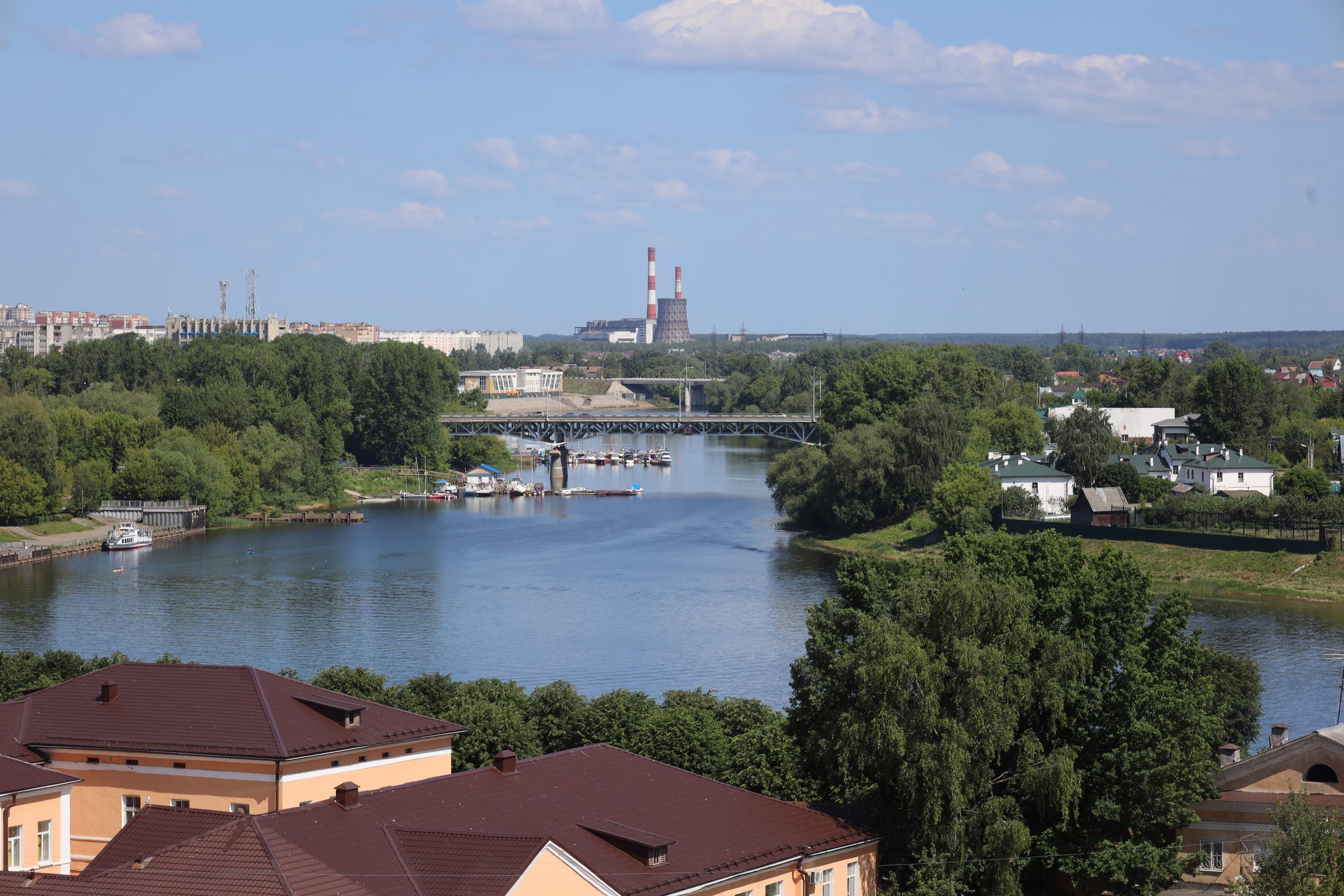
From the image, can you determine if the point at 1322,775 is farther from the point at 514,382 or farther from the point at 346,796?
the point at 514,382

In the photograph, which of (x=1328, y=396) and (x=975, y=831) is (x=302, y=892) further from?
(x=1328, y=396)

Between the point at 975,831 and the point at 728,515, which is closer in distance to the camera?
the point at 975,831

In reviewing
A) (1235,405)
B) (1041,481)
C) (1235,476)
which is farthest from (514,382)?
(1235,476)

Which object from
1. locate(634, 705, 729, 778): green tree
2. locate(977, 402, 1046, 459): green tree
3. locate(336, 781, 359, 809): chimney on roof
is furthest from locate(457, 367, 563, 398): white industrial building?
locate(336, 781, 359, 809): chimney on roof

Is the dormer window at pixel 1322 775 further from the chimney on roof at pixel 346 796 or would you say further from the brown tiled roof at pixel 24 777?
the brown tiled roof at pixel 24 777

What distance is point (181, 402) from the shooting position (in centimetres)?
6238

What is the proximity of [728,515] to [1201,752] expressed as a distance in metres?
39.9

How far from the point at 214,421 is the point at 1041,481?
108 ft

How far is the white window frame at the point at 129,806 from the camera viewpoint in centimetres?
1263

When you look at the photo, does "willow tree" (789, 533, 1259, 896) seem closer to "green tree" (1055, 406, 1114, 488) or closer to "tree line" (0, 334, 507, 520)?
"green tree" (1055, 406, 1114, 488)

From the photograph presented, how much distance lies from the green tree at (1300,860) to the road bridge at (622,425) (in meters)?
59.0

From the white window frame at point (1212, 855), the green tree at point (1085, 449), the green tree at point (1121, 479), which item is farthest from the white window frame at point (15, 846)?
the green tree at point (1085, 449)

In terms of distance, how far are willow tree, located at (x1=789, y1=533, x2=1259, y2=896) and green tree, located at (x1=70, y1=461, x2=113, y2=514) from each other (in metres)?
40.8

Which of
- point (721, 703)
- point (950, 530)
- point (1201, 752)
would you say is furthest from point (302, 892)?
point (950, 530)
